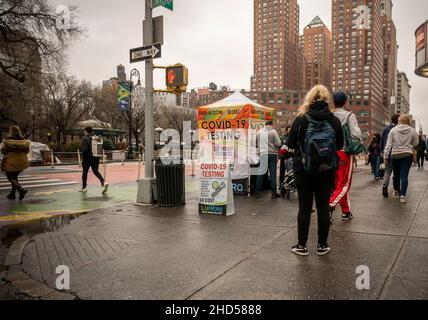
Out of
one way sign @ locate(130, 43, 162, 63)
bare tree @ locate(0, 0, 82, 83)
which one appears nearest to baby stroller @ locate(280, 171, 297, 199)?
one way sign @ locate(130, 43, 162, 63)

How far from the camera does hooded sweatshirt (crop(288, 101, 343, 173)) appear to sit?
4008 mm

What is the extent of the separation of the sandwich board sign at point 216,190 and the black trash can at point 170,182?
0.74m

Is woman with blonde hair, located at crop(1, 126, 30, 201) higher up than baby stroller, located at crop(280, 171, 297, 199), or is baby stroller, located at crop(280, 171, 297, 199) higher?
woman with blonde hair, located at crop(1, 126, 30, 201)

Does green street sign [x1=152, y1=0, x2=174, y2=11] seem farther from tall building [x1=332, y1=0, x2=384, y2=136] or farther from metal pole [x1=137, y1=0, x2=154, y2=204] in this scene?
tall building [x1=332, y1=0, x2=384, y2=136]

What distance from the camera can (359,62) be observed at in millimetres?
165250

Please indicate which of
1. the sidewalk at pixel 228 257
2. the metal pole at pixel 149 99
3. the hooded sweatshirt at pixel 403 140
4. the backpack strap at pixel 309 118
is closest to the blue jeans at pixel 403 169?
the hooded sweatshirt at pixel 403 140

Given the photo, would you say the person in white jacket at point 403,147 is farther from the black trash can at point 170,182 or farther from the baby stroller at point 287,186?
the black trash can at point 170,182

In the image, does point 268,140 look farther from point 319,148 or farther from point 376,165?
point 376,165

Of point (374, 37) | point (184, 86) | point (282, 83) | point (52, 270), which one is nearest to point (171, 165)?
point (184, 86)

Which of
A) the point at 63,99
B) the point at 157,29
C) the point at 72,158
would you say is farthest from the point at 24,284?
the point at 63,99

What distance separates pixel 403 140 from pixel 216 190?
4.35 metres

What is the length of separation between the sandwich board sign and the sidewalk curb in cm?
337
